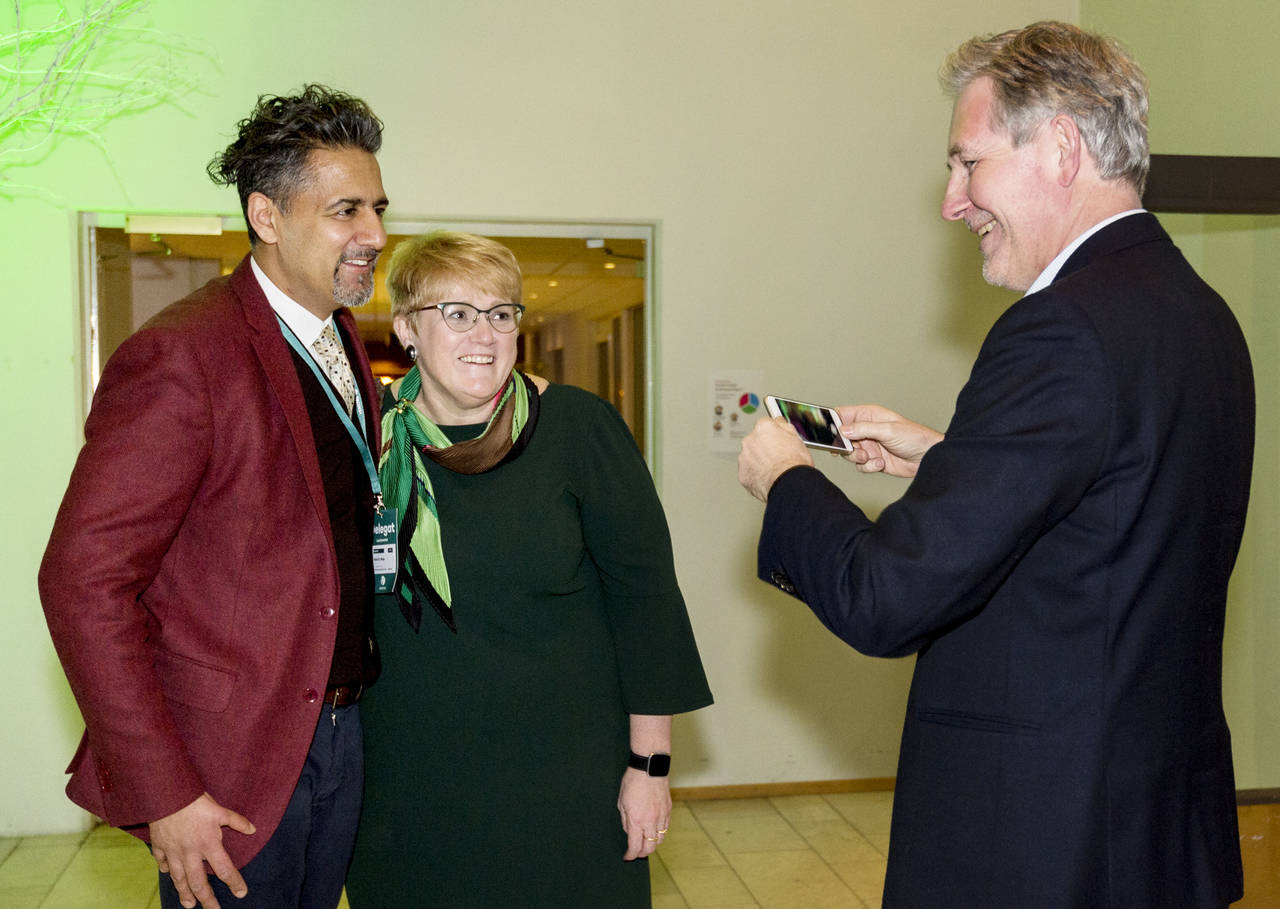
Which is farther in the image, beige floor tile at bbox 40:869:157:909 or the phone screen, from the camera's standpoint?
beige floor tile at bbox 40:869:157:909

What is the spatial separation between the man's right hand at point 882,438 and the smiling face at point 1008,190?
459 millimetres

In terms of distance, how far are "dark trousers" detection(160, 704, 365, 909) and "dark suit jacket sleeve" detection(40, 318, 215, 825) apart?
24cm

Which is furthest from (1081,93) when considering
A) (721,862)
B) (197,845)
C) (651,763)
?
(721,862)

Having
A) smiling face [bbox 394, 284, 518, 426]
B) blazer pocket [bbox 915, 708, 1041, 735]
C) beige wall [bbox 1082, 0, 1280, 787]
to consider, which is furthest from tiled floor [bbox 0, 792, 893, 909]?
blazer pocket [bbox 915, 708, 1041, 735]

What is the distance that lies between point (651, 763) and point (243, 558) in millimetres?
933

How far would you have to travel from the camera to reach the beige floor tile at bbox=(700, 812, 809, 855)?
430 centimetres

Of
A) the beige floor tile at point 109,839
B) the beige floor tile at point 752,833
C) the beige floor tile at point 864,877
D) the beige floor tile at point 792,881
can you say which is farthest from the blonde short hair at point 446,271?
the beige floor tile at point 109,839

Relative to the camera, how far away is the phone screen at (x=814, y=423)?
172 cm

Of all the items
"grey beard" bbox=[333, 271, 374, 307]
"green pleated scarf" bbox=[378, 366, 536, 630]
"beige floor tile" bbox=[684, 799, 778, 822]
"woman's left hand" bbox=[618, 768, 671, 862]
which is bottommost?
"beige floor tile" bbox=[684, 799, 778, 822]

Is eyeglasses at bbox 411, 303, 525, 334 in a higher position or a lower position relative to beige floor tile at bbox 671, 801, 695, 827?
higher

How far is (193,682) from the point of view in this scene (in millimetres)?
1688

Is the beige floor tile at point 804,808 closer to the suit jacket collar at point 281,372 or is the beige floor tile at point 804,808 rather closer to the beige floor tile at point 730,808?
the beige floor tile at point 730,808

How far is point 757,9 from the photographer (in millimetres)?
4750

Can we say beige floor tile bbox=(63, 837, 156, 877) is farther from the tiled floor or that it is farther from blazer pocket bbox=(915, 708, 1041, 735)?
blazer pocket bbox=(915, 708, 1041, 735)
